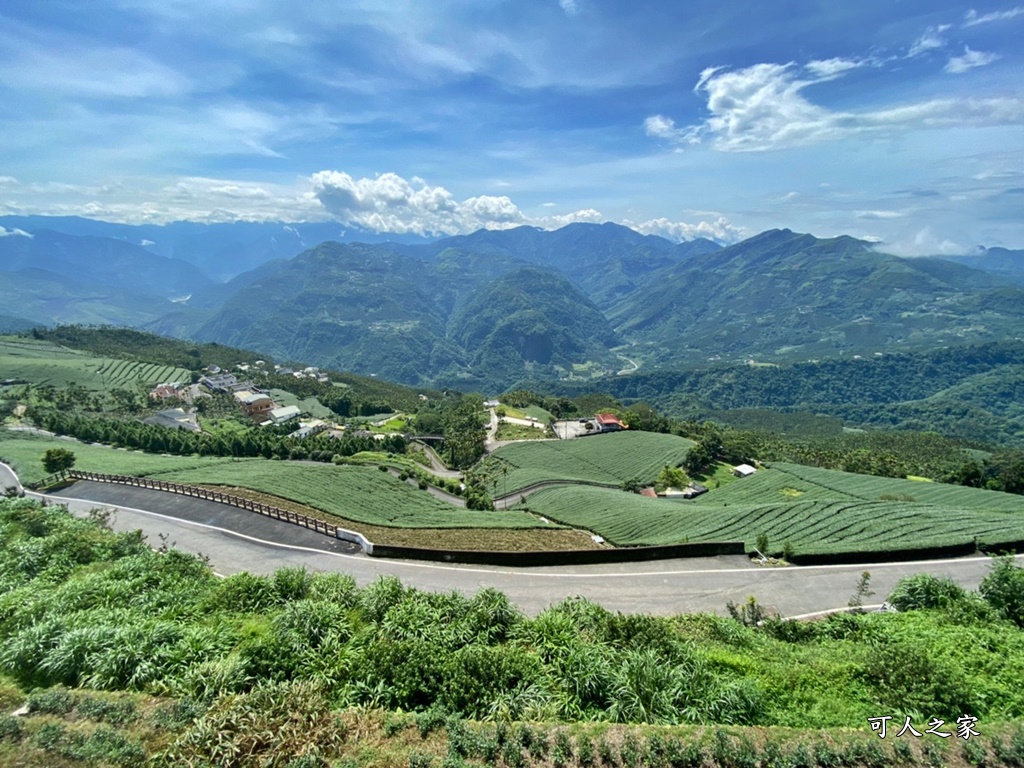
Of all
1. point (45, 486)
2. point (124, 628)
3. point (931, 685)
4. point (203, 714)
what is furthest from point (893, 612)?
point (45, 486)

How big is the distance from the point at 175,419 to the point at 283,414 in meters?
16.7

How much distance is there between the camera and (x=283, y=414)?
88188 mm

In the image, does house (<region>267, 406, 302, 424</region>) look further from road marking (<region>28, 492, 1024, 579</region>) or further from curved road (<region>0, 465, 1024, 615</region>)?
road marking (<region>28, 492, 1024, 579</region>)

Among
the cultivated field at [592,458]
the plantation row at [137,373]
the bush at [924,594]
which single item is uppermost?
the plantation row at [137,373]

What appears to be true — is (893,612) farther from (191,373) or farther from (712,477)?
(191,373)

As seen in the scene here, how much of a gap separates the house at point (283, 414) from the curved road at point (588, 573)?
218 feet

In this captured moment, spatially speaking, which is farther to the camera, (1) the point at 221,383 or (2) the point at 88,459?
(1) the point at 221,383

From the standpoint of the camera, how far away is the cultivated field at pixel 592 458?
5828 cm

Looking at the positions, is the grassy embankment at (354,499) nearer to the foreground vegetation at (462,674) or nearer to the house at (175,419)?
the foreground vegetation at (462,674)

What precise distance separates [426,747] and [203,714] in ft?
13.2

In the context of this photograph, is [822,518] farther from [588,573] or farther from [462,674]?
[462,674]

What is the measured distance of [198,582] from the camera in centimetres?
1441

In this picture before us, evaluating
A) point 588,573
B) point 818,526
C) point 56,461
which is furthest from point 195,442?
point 818,526

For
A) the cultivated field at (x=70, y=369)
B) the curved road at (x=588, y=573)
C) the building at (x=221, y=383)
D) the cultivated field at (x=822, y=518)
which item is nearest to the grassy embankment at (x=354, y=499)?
the curved road at (x=588, y=573)
